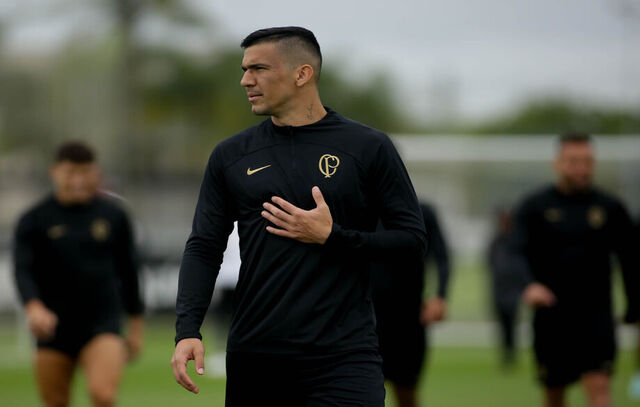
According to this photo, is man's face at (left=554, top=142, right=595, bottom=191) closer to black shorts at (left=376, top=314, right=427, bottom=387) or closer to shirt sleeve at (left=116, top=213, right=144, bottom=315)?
black shorts at (left=376, top=314, right=427, bottom=387)

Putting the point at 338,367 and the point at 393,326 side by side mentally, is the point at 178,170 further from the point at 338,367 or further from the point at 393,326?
the point at 338,367

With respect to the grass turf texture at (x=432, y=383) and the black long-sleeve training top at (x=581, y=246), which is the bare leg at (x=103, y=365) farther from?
the grass turf texture at (x=432, y=383)

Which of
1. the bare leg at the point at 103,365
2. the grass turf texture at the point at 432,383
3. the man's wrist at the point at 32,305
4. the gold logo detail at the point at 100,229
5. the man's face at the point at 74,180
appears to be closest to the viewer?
the bare leg at the point at 103,365

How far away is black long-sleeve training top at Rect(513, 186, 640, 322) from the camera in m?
8.14

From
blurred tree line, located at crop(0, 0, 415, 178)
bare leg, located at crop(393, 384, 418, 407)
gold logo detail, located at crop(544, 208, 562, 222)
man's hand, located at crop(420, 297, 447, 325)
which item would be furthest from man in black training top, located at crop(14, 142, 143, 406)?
blurred tree line, located at crop(0, 0, 415, 178)

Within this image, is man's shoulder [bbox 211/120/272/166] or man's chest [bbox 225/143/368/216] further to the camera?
man's shoulder [bbox 211/120/272/166]

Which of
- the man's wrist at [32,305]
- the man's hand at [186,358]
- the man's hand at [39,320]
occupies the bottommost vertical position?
the man's hand at [39,320]

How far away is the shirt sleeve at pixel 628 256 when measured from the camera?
791 centimetres

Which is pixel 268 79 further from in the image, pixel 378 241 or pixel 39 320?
pixel 39 320

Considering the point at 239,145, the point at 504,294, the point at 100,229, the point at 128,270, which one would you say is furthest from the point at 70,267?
the point at 504,294

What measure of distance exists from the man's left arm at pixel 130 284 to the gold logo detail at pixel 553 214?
10.1 feet

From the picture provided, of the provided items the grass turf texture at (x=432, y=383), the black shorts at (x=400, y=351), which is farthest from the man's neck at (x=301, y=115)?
the grass turf texture at (x=432, y=383)

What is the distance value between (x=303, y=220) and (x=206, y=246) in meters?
0.50

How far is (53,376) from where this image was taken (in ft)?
24.4
